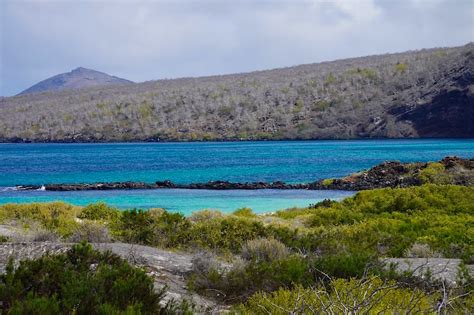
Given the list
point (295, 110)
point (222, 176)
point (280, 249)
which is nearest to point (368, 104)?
point (295, 110)

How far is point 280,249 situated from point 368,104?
112065mm

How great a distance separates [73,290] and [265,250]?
5535 mm

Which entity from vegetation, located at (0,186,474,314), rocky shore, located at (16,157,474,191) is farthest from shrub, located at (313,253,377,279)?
rocky shore, located at (16,157,474,191)

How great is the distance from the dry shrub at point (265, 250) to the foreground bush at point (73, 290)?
407cm

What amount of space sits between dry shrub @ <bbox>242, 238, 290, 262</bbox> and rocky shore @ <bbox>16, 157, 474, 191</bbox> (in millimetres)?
21598

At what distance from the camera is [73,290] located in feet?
20.5

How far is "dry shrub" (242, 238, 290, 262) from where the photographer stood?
11.0 m

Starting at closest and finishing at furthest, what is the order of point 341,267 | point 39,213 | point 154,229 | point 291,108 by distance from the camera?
point 341,267
point 154,229
point 39,213
point 291,108

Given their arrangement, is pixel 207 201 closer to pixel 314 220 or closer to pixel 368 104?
pixel 314 220

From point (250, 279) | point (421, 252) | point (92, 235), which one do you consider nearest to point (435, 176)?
point (421, 252)

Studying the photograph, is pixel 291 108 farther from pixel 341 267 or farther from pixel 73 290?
pixel 73 290

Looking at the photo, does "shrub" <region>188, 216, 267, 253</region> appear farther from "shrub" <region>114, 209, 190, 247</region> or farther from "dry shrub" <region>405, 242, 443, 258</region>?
"dry shrub" <region>405, 242, 443, 258</region>

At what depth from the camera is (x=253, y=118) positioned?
414ft

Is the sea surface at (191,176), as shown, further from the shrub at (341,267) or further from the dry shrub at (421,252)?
the shrub at (341,267)
